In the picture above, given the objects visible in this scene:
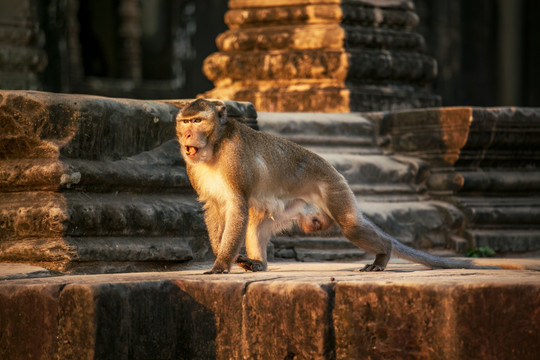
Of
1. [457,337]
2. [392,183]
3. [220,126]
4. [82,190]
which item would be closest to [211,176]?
[220,126]

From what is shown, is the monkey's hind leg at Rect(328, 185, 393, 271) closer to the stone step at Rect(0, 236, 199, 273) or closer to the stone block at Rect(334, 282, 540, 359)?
the stone step at Rect(0, 236, 199, 273)

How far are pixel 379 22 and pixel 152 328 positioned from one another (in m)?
4.78

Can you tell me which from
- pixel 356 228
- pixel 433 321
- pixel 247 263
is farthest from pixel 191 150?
pixel 433 321

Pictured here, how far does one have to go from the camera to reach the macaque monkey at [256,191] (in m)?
5.62

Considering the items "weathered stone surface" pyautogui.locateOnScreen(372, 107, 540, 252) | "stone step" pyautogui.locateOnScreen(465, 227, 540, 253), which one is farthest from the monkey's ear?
"stone step" pyautogui.locateOnScreen(465, 227, 540, 253)

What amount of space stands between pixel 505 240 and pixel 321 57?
1.98 metres

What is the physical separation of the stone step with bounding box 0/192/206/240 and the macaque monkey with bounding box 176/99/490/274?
1.92 feet

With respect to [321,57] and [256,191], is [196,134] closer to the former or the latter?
[256,191]

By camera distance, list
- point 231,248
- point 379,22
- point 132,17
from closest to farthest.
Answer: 1. point 231,248
2. point 379,22
3. point 132,17

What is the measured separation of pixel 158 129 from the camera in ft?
22.0

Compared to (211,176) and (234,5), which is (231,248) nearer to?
(211,176)

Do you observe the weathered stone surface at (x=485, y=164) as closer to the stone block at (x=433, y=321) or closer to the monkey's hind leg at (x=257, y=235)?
the monkey's hind leg at (x=257, y=235)

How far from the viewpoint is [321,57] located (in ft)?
28.7

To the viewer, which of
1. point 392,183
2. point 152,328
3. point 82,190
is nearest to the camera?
point 152,328
